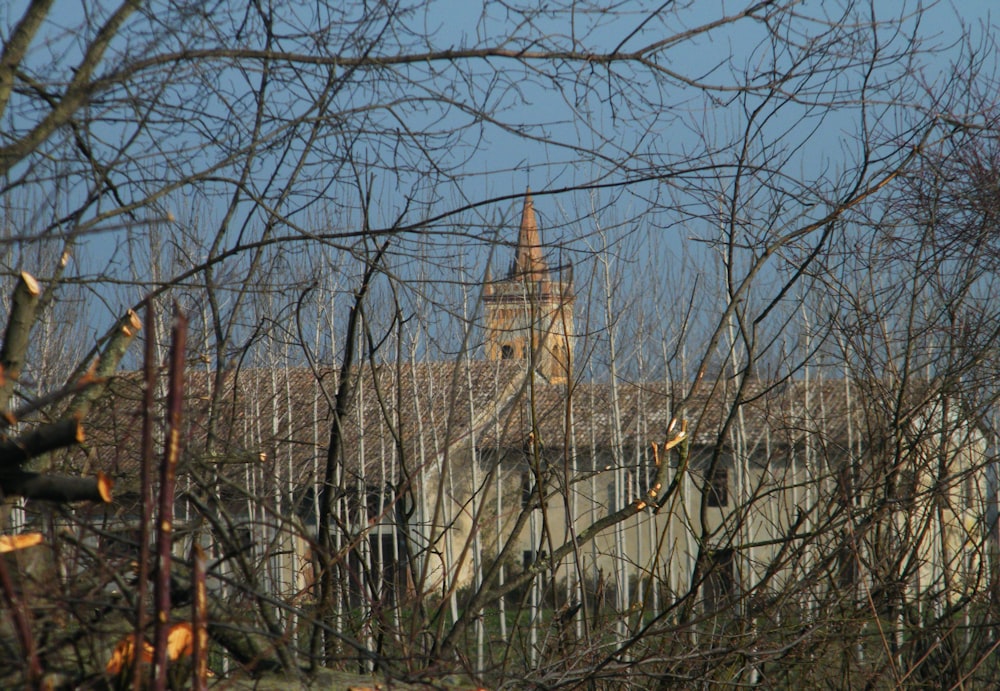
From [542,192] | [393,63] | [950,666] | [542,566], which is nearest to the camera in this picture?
[542,192]

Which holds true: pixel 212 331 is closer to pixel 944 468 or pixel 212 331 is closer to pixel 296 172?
pixel 296 172

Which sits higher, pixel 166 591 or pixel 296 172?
pixel 296 172

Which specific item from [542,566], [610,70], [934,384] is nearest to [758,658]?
[542,566]

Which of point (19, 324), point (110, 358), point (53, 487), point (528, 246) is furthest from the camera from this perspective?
point (528, 246)

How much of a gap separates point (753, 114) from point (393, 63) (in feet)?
3.91

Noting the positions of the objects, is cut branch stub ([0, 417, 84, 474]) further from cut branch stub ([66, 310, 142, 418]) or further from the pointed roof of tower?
the pointed roof of tower

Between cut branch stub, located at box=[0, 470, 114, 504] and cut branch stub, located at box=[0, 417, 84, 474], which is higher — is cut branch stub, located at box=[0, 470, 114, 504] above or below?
below

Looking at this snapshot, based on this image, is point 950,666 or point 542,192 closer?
point 542,192

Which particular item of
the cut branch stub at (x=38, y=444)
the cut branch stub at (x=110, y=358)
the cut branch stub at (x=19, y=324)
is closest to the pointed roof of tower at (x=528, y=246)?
the cut branch stub at (x=110, y=358)

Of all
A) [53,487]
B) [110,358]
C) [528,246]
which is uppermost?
[528,246]

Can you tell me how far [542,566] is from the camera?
333 cm

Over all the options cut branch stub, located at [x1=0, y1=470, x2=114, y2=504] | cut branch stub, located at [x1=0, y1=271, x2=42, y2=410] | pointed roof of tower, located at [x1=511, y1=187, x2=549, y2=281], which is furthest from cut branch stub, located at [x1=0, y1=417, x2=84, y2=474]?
pointed roof of tower, located at [x1=511, y1=187, x2=549, y2=281]

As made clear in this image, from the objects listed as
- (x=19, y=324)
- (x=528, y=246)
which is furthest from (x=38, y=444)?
(x=528, y=246)

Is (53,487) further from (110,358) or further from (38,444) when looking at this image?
(110,358)
